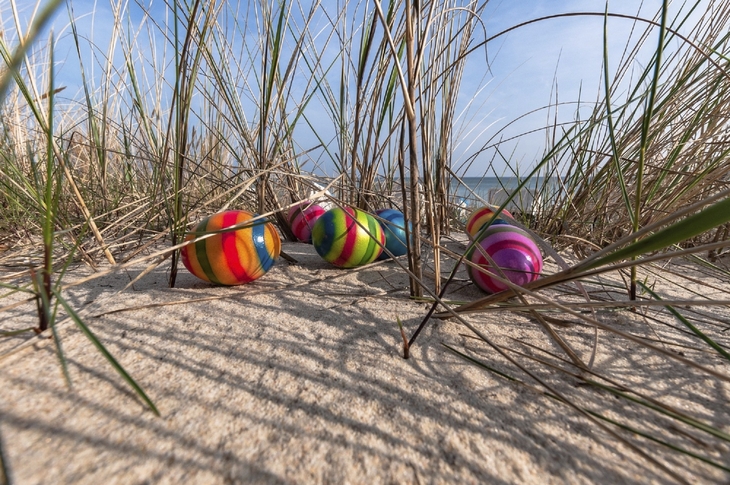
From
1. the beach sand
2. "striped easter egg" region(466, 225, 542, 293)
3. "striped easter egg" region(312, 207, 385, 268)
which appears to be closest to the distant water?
"striped easter egg" region(466, 225, 542, 293)

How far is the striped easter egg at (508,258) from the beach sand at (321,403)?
7.7 inches

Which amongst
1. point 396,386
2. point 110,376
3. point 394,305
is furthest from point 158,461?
point 394,305

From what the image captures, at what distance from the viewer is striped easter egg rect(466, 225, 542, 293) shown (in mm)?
1191

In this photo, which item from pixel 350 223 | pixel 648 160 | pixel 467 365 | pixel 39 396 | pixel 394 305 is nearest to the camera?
pixel 39 396

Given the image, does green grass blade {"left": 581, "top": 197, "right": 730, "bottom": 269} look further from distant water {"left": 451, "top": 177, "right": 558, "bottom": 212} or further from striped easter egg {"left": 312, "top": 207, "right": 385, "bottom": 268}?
striped easter egg {"left": 312, "top": 207, "right": 385, "bottom": 268}

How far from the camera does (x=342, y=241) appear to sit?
1.49 m

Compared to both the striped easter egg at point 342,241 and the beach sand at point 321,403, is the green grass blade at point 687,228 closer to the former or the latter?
the beach sand at point 321,403

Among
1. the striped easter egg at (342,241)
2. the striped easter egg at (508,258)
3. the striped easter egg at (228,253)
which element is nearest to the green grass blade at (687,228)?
the striped easter egg at (508,258)

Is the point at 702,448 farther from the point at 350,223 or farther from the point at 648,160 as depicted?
the point at 648,160

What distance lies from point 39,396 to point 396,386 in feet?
1.90

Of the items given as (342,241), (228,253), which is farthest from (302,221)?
(228,253)

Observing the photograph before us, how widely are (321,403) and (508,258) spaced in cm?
79

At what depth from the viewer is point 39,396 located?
2.04 feet

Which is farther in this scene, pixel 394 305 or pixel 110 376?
pixel 394 305
